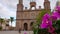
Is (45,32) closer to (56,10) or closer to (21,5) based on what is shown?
(56,10)

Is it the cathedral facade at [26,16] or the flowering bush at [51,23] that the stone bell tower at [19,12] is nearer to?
the cathedral facade at [26,16]

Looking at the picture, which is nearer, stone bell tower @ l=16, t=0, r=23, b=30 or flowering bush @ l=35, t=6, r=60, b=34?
flowering bush @ l=35, t=6, r=60, b=34

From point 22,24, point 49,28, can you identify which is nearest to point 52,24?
point 49,28

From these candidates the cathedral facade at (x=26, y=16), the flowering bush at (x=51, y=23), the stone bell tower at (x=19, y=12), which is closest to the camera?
the flowering bush at (x=51, y=23)

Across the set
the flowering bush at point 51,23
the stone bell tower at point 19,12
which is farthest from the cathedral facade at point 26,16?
the flowering bush at point 51,23

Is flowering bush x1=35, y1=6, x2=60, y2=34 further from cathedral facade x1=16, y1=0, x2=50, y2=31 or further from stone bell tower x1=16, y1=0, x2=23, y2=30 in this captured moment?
stone bell tower x1=16, y1=0, x2=23, y2=30

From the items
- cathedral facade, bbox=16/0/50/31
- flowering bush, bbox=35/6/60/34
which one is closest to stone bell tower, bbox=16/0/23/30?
cathedral facade, bbox=16/0/50/31

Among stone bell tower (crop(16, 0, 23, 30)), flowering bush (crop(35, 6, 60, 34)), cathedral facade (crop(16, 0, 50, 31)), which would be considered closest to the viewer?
flowering bush (crop(35, 6, 60, 34))

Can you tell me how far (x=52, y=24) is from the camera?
2373 millimetres

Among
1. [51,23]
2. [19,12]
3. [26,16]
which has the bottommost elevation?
[26,16]

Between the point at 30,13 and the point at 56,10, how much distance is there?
227 ft

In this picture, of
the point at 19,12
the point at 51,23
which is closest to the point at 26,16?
the point at 19,12

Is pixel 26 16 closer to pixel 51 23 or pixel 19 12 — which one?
pixel 19 12

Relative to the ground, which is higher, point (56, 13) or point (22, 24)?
point (56, 13)
